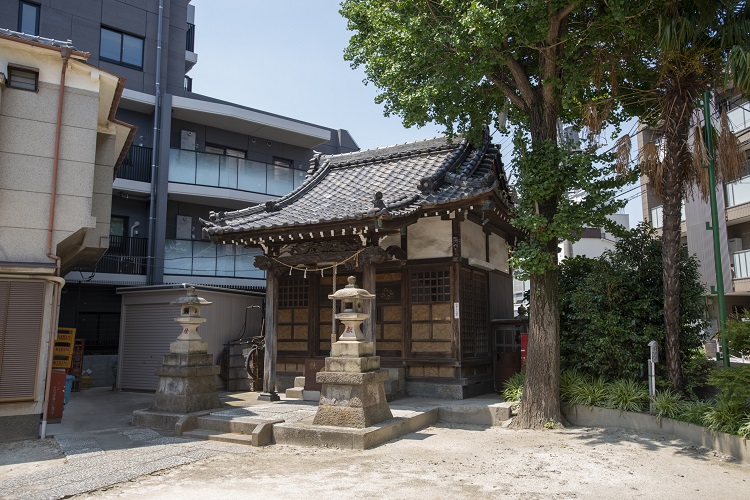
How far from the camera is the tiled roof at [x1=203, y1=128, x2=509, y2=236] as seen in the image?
1187 centimetres

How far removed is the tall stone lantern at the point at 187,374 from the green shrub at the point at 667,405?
8426mm

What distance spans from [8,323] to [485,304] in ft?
34.4

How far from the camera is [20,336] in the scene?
367 inches

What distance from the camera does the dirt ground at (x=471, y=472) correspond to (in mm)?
6695

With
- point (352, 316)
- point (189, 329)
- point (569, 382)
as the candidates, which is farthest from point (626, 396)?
point (189, 329)

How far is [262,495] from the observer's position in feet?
21.7

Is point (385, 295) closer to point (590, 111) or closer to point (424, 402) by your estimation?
point (424, 402)

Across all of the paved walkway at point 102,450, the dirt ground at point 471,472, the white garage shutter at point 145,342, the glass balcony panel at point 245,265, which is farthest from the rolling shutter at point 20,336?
the glass balcony panel at point 245,265

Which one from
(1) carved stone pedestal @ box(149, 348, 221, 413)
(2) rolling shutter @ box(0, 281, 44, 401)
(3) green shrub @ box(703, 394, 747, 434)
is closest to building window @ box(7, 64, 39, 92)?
(2) rolling shutter @ box(0, 281, 44, 401)

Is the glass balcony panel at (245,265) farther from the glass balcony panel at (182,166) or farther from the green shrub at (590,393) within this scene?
the green shrub at (590,393)

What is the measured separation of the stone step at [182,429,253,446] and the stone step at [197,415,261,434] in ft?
0.23

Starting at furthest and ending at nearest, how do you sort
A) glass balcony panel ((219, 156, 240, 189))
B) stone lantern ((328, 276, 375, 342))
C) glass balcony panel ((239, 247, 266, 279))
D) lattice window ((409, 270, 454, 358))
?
1. glass balcony panel ((239, 247, 266, 279))
2. glass balcony panel ((219, 156, 240, 189))
3. lattice window ((409, 270, 454, 358))
4. stone lantern ((328, 276, 375, 342))

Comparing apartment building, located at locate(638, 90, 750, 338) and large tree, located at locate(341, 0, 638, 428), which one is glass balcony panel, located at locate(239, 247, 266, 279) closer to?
large tree, located at locate(341, 0, 638, 428)

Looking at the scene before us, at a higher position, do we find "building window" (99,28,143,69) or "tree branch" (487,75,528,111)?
"building window" (99,28,143,69)
